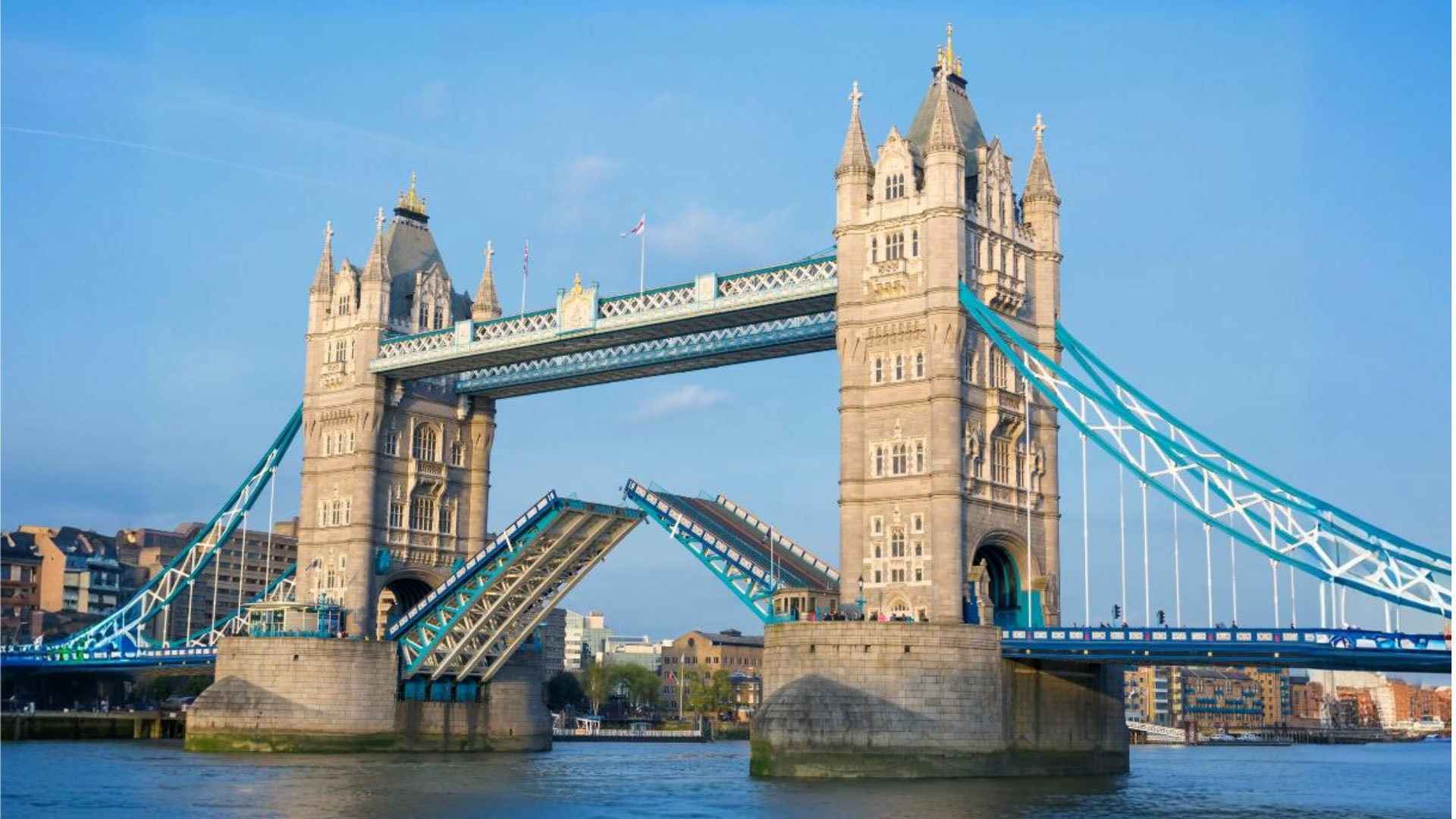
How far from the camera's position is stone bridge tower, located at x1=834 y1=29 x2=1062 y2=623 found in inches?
2530

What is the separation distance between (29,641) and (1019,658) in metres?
115

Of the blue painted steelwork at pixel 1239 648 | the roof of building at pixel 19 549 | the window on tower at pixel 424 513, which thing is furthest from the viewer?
the roof of building at pixel 19 549

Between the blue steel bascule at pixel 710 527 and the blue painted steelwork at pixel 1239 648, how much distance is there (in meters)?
0.07

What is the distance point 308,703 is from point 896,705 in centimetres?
3198

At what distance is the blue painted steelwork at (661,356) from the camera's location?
72250 mm

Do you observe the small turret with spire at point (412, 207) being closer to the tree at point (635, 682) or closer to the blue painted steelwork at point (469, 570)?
the blue painted steelwork at point (469, 570)

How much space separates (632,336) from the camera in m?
76.4

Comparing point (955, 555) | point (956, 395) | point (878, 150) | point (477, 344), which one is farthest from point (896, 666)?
point (477, 344)

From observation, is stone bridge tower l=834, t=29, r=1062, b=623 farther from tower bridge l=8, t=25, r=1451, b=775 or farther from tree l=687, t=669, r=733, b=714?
tree l=687, t=669, r=733, b=714

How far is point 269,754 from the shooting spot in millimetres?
77625

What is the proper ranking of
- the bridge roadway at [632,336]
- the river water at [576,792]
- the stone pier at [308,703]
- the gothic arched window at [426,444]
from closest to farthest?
the river water at [576,792]
the bridge roadway at [632,336]
the stone pier at [308,703]
the gothic arched window at [426,444]

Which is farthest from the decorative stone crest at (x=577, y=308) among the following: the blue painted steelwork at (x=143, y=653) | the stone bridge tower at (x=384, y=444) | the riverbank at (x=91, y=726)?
the riverbank at (x=91, y=726)

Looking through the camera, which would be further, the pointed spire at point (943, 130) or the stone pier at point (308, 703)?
the stone pier at point (308, 703)

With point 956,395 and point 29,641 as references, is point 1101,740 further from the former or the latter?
point 29,641
